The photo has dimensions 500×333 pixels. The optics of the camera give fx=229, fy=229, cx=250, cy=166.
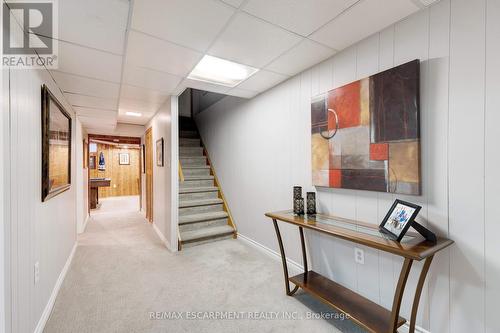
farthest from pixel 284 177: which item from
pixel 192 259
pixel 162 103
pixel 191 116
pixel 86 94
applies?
pixel 191 116

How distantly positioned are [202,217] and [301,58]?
280 centimetres

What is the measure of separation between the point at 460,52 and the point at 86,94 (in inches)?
143

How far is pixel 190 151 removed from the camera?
510 cm

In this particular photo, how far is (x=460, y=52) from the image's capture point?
4.47 ft

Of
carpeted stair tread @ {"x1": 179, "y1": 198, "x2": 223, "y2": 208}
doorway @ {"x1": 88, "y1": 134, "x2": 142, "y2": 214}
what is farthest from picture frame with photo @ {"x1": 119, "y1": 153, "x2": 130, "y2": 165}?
carpeted stair tread @ {"x1": 179, "y1": 198, "x2": 223, "y2": 208}

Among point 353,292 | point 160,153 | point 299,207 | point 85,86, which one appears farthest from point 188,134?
point 353,292

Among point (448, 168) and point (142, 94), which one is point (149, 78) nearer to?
point (142, 94)

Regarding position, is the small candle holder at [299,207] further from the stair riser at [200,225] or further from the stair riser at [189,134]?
the stair riser at [189,134]

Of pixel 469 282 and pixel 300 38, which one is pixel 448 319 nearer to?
pixel 469 282

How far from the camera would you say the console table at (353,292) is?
1.32 metres

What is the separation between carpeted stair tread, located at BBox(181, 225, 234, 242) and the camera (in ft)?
11.3

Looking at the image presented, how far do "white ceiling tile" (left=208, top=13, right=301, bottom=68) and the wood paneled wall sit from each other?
25.3ft

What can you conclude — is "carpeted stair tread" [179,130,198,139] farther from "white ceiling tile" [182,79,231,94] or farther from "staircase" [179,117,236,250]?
"white ceiling tile" [182,79,231,94]

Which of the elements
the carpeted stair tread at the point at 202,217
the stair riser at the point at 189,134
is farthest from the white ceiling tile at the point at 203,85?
the stair riser at the point at 189,134
